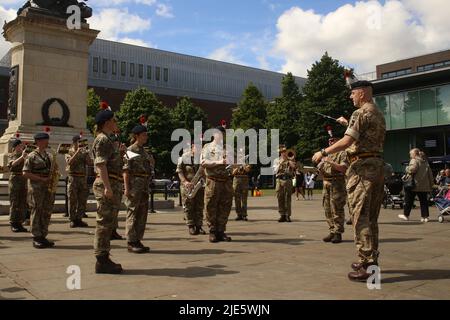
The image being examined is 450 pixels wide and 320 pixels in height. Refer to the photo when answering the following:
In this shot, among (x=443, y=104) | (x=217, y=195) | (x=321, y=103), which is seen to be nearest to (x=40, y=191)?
(x=217, y=195)

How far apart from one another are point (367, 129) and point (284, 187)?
286 inches

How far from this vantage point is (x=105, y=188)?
613 centimetres

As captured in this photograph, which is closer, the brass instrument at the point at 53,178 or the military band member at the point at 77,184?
the brass instrument at the point at 53,178

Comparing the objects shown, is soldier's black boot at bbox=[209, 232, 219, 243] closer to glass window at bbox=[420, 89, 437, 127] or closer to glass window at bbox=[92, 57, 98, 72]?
glass window at bbox=[420, 89, 437, 127]

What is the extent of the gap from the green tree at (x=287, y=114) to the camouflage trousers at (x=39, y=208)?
45.8 meters

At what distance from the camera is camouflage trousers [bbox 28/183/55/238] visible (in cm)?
835

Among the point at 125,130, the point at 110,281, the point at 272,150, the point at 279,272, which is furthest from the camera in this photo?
the point at 272,150

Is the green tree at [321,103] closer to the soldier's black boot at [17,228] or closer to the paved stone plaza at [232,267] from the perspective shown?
the paved stone plaza at [232,267]

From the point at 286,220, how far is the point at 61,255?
7281 millimetres

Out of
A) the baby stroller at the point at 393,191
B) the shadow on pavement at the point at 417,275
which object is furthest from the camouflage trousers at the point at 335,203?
the baby stroller at the point at 393,191

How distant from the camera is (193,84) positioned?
79250 mm

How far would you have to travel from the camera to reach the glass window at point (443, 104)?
129ft
